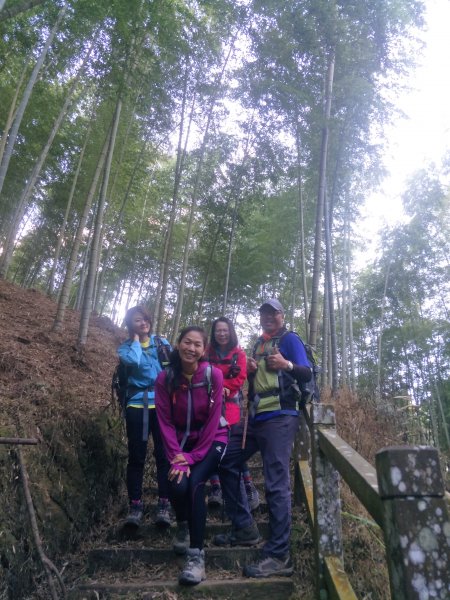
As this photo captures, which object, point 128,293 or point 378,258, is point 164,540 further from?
point 128,293

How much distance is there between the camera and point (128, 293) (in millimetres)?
18188

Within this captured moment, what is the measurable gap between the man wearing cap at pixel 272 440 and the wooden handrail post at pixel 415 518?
4.72ft

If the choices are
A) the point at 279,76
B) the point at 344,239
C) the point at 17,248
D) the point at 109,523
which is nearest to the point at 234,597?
the point at 109,523

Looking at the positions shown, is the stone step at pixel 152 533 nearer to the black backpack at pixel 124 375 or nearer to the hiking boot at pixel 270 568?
the hiking boot at pixel 270 568

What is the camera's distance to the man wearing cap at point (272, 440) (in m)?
2.60

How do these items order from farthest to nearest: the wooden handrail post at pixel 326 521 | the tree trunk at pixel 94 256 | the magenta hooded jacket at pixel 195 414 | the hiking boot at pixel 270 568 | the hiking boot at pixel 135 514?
the tree trunk at pixel 94 256 < the hiking boot at pixel 135 514 < the magenta hooded jacket at pixel 195 414 < the hiking boot at pixel 270 568 < the wooden handrail post at pixel 326 521

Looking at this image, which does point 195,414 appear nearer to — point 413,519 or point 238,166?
point 413,519

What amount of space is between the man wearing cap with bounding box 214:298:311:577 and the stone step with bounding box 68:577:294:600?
0.14m

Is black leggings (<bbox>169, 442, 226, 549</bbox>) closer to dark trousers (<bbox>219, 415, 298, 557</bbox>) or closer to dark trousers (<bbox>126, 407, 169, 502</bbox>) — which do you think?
dark trousers (<bbox>219, 415, 298, 557</bbox>)

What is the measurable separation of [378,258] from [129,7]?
11.4 metres

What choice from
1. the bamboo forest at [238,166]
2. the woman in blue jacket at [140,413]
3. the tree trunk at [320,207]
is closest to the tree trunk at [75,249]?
the bamboo forest at [238,166]

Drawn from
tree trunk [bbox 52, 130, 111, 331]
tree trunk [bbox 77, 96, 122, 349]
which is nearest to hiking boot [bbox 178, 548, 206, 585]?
tree trunk [bbox 77, 96, 122, 349]

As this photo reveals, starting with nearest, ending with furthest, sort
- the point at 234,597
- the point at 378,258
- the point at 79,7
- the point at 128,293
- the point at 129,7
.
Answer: the point at 234,597
the point at 129,7
the point at 79,7
the point at 378,258
the point at 128,293

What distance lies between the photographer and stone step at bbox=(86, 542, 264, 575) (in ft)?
8.89
